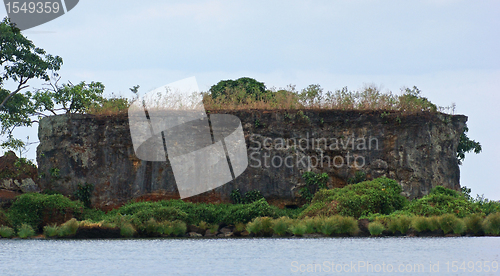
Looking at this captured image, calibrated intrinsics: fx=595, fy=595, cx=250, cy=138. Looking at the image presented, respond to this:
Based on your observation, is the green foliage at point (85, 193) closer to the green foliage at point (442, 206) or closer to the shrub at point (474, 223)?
the green foliage at point (442, 206)

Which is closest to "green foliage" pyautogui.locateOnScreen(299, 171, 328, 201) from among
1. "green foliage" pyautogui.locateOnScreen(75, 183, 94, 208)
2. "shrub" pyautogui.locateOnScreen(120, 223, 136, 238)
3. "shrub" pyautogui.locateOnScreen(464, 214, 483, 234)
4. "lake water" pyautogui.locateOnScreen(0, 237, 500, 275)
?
"lake water" pyautogui.locateOnScreen(0, 237, 500, 275)

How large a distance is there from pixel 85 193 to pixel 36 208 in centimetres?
351

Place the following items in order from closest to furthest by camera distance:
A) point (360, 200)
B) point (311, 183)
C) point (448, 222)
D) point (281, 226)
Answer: point (448, 222)
point (281, 226)
point (360, 200)
point (311, 183)

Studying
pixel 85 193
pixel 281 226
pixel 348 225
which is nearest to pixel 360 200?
pixel 348 225

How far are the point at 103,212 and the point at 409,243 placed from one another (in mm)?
16852

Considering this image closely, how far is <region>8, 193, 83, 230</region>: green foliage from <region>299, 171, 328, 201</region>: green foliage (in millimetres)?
11583

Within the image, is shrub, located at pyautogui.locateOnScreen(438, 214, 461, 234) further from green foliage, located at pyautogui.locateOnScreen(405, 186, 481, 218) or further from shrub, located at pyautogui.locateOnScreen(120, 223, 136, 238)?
shrub, located at pyautogui.locateOnScreen(120, 223, 136, 238)

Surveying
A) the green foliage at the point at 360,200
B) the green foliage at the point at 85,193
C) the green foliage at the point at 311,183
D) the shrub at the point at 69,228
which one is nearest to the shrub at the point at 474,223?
the green foliage at the point at 360,200

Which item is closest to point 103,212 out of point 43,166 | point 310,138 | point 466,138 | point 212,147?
point 43,166

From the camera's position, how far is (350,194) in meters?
26.2

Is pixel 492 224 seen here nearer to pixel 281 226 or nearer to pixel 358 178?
pixel 281 226

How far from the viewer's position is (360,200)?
25.7m

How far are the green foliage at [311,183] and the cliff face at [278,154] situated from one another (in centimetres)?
56

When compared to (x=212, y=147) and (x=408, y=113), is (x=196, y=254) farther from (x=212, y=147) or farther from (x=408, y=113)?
(x=408, y=113)
